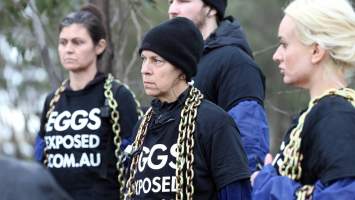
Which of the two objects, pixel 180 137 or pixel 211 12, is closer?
pixel 180 137

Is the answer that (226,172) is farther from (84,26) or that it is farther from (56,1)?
(56,1)

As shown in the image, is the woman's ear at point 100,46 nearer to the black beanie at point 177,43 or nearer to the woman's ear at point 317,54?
the black beanie at point 177,43

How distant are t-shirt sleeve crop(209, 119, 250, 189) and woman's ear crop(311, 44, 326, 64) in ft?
1.86

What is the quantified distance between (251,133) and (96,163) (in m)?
1.18

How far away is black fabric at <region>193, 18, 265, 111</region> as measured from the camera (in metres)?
5.24

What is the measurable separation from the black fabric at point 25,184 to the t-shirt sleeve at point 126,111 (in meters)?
3.71

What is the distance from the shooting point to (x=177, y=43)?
4.53 m

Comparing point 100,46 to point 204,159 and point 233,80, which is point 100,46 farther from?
point 204,159

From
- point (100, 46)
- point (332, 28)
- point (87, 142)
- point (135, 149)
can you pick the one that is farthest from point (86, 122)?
point (332, 28)

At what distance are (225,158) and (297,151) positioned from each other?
1.48 ft

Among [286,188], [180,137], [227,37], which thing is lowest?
[286,188]

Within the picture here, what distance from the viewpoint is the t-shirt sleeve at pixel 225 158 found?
4.37 m

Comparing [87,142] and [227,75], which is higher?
[227,75]

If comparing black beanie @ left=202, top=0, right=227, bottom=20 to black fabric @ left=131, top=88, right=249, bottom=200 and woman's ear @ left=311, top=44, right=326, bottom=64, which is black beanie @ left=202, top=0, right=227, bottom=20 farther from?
woman's ear @ left=311, top=44, right=326, bottom=64
